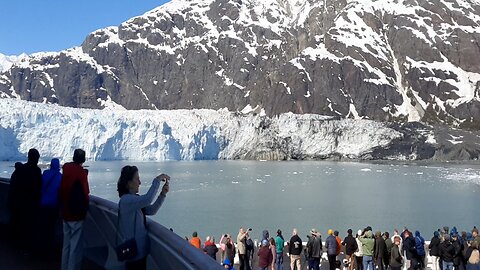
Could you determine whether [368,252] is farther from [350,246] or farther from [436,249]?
[436,249]

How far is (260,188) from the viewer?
49.2 m

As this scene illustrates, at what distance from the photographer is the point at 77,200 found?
16.5 ft

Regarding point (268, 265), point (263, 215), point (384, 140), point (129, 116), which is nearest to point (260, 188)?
point (263, 215)

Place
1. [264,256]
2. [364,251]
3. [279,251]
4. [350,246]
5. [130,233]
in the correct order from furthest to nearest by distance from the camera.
→ 1. [279,251]
2. [350,246]
3. [364,251]
4. [264,256]
5. [130,233]

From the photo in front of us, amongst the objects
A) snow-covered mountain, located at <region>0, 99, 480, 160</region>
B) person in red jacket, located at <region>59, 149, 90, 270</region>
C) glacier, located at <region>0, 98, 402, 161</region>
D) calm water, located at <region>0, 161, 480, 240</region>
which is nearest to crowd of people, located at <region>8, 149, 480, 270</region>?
person in red jacket, located at <region>59, 149, 90, 270</region>

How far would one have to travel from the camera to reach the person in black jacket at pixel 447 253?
1084 centimetres

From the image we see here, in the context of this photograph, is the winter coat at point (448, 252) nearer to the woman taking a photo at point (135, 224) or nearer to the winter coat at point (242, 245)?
the winter coat at point (242, 245)

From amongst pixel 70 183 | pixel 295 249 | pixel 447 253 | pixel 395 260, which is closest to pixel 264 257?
pixel 295 249

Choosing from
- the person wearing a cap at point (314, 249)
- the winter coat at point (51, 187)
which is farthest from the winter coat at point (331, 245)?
the winter coat at point (51, 187)

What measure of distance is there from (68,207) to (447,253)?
832 centimetres

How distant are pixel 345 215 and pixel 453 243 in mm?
20296

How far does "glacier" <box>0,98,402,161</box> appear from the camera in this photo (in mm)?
83188

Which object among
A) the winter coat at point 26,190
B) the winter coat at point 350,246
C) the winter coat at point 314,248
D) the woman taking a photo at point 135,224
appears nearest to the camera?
the woman taking a photo at point 135,224

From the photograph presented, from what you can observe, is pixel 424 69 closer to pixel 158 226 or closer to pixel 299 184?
pixel 299 184
